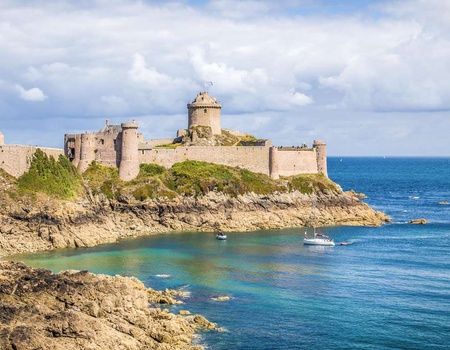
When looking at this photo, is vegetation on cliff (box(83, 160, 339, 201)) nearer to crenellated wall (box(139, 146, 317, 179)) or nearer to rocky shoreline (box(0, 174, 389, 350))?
rocky shoreline (box(0, 174, 389, 350))

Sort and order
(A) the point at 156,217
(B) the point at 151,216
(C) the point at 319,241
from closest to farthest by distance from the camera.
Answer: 1. (C) the point at 319,241
2. (B) the point at 151,216
3. (A) the point at 156,217

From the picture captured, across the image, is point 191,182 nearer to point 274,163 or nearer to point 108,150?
point 108,150

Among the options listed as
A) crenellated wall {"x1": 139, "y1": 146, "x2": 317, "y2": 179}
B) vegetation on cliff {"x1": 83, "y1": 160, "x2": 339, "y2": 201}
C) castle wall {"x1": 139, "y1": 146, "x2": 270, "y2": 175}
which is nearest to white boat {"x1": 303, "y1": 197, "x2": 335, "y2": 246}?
vegetation on cliff {"x1": 83, "y1": 160, "x2": 339, "y2": 201}

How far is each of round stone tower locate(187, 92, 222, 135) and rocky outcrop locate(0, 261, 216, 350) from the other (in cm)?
5612

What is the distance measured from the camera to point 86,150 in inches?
3479

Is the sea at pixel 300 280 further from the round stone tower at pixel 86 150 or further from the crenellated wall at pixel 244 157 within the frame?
the round stone tower at pixel 86 150

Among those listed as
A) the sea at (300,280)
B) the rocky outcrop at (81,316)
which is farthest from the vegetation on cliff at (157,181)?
the rocky outcrop at (81,316)

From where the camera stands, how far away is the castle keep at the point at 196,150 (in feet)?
290

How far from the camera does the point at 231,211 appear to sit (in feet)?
284

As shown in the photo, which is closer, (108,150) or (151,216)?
(151,216)

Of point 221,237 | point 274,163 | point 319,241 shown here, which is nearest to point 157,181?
point 221,237

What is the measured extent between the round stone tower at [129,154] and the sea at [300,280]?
12.0m

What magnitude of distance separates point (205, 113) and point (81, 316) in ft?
215

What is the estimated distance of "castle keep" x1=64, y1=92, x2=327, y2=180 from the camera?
3474 inches
